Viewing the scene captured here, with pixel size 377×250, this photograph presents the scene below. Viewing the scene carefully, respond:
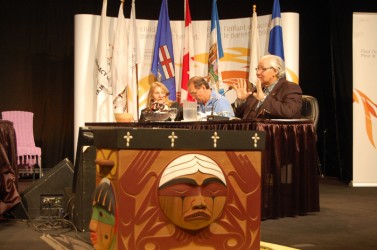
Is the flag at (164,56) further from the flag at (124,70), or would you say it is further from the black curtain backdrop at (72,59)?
the black curtain backdrop at (72,59)

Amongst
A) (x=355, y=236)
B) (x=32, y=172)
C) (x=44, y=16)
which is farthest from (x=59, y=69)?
(x=355, y=236)

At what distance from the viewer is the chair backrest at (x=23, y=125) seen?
6949 mm

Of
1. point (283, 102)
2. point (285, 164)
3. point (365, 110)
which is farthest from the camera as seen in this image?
point (365, 110)

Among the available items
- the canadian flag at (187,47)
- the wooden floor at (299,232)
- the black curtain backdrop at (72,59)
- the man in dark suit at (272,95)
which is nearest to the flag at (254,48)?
the canadian flag at (187,47)

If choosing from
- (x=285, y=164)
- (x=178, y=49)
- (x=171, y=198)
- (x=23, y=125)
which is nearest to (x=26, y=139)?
(x=23, y=125)

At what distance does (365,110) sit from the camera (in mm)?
6289

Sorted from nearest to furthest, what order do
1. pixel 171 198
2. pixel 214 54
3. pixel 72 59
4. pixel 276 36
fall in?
1. pixel 171 198
2. pixel 276 36
3. pixel 214 54
4. pixel 72 59

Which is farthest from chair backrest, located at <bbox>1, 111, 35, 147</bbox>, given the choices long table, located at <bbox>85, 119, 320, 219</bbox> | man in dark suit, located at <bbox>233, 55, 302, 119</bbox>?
man in dark suit, located at <bbox>233, 55, 302, 119</bbox>

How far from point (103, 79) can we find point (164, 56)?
2.73ft

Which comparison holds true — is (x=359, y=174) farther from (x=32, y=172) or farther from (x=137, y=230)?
(x=137, y=230)

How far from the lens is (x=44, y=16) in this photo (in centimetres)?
755

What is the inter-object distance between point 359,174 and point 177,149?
16.8 feet

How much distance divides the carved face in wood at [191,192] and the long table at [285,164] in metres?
2.30

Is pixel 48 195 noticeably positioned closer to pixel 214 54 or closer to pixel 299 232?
pixel 299 232
